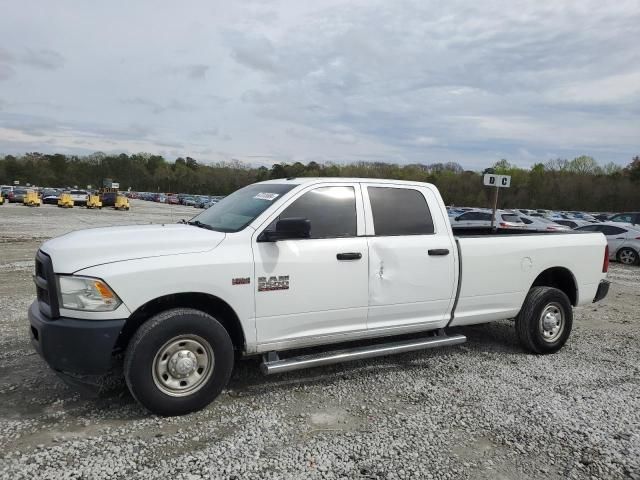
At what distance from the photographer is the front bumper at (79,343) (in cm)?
342

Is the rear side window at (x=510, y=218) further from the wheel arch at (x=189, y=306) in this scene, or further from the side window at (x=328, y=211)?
the wheel arch at (x=189, y=306)

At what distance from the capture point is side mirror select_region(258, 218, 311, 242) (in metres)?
3.81

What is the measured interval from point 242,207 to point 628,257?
606 inches

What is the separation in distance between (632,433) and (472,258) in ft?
6.58

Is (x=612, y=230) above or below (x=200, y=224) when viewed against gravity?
below

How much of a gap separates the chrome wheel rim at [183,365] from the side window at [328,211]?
1.29 metres

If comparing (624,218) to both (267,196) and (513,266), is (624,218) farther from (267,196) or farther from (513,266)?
(267,196)

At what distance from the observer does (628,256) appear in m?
15.6

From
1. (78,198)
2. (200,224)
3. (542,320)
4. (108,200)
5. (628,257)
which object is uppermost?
(200,224)

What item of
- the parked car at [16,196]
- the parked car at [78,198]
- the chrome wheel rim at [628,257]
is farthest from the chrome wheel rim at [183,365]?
the parked car at [16,196]

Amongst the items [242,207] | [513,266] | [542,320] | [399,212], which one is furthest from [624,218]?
[242,207]

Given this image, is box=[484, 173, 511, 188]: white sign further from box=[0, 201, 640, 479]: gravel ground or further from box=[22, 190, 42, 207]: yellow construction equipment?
box=[22, 190, 42, 207]: yellow construction equipment

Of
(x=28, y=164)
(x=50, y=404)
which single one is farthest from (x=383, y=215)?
(x=28, y=164)

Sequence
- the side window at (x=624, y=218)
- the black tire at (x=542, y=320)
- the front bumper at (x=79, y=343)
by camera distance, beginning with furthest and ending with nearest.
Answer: the side window at (x=624, y=218)
the black tire at (x=542, y=320)
the front bumper at (x=79, y=343)
